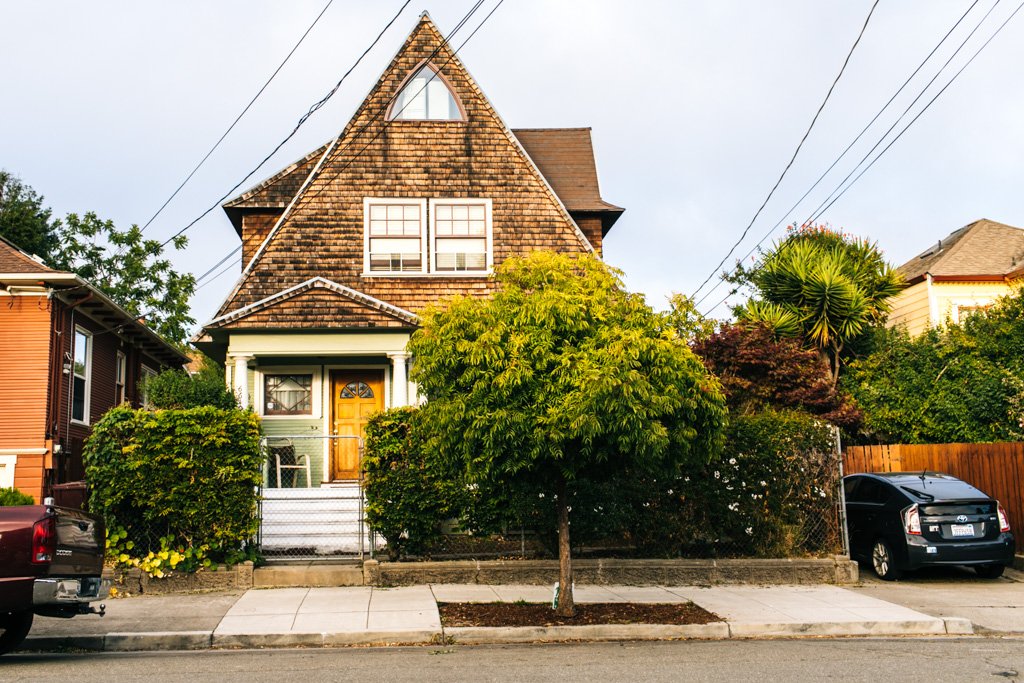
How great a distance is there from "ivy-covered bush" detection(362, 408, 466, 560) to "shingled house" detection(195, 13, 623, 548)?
15.2 feet

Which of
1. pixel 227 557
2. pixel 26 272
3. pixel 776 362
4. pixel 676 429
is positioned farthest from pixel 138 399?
pixel 676 429

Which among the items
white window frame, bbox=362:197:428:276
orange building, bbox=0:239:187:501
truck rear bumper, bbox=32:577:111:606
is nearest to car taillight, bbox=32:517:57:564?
truck rear bumper, bbox=32:577:111:606

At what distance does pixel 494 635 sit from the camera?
934cm

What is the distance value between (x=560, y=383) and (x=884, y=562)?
273 inches

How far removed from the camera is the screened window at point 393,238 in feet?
60.3

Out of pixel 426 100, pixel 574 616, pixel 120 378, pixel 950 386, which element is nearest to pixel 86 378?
pixel 120 378

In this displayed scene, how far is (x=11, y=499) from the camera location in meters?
12.5

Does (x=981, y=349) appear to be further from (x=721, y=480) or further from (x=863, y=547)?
(x=721, y=480)

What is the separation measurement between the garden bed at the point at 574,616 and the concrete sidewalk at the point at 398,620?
22cm

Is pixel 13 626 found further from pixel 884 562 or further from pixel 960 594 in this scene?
pixel 960 594

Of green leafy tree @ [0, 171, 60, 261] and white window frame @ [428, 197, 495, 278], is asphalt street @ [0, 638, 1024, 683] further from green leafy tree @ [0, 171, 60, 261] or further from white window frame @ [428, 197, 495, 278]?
green leafy tree @ [0, 171, 60, 261]

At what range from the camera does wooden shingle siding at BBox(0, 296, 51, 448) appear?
16.5 metres

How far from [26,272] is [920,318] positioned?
22.3 meters

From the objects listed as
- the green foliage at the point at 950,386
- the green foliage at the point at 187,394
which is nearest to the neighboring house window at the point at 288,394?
the green foliage at the point at 187,394
